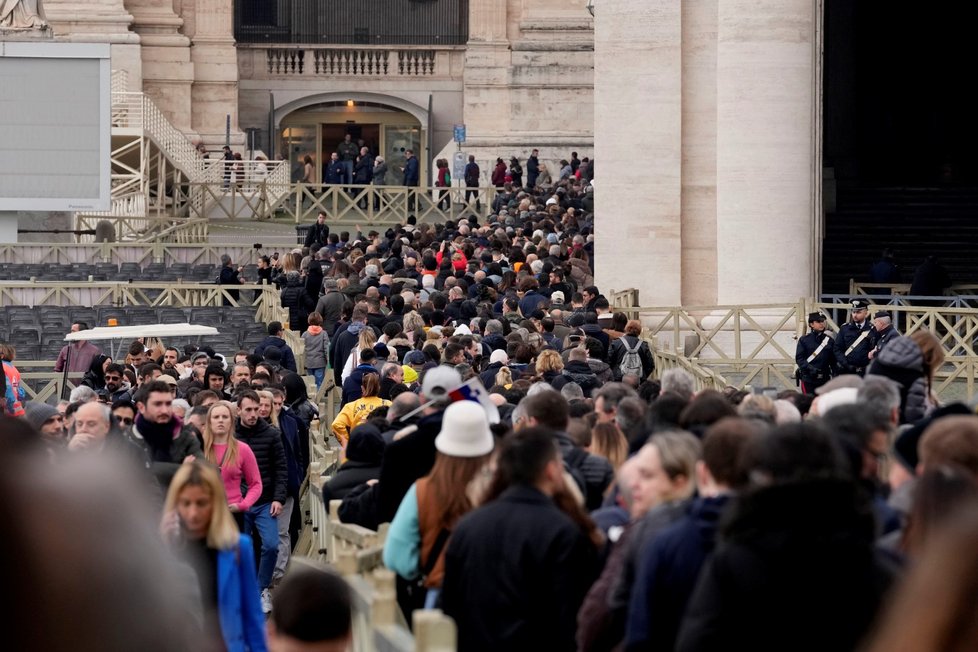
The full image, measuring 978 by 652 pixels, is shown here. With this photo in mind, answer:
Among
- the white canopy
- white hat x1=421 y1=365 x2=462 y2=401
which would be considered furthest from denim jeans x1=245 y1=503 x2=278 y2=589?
the white canopy

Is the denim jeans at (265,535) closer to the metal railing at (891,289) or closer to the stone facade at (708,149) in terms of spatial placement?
the stone facade at (708,149)

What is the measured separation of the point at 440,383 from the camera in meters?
9.27

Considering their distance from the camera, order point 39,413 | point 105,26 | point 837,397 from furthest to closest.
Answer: point 105,26 → point 39,413 → point 837,397

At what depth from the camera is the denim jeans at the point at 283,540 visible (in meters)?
12.8

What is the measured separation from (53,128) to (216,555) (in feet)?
101

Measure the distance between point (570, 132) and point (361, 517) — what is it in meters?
41.4

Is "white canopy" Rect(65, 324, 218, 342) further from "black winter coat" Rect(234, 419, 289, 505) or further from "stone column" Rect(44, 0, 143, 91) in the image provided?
"stone column" Rect(44, 0, 143, 91)

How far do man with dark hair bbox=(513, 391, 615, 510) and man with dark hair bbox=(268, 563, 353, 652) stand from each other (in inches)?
148

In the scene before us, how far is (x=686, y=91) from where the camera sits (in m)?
24.9

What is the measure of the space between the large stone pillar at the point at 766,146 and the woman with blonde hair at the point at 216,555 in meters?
17.4

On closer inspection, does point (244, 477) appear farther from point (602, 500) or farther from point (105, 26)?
point (105, 26)

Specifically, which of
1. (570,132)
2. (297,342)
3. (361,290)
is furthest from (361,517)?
(570,132)

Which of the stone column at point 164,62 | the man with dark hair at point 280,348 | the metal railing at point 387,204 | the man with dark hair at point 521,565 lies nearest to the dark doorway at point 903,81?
the metal railing at point 387,204

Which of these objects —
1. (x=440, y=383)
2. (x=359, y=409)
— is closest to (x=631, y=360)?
(x=359, y=409)
